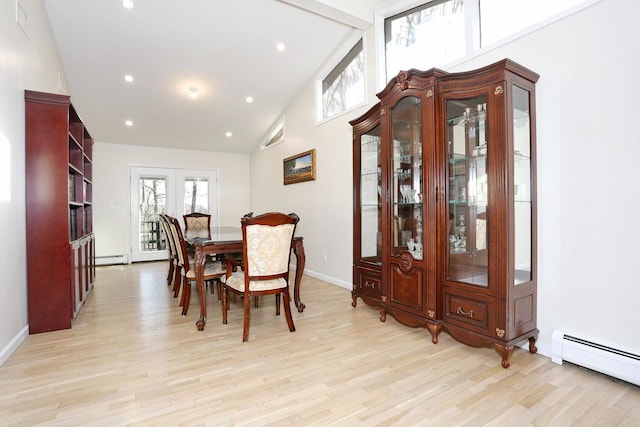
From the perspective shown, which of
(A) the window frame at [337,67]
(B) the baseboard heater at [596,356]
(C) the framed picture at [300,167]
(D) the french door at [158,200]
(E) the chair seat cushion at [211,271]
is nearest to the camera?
(B) the baseboard heater at [596,356]

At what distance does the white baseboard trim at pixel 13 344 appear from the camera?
2.15 meters

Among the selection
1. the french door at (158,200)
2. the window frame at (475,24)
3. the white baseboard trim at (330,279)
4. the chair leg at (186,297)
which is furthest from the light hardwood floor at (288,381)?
the french door at (158,200)

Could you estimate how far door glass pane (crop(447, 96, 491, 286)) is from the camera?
7.46 feet

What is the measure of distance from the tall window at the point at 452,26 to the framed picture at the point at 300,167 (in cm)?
167

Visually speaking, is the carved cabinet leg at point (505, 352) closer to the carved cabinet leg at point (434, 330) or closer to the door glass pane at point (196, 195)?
the carved cabinet leg at point (434, 330)

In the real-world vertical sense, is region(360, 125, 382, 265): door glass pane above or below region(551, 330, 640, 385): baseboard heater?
above

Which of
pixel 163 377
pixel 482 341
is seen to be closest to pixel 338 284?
pixel 482 341

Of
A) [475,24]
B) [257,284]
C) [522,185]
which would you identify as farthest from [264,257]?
[475,24]

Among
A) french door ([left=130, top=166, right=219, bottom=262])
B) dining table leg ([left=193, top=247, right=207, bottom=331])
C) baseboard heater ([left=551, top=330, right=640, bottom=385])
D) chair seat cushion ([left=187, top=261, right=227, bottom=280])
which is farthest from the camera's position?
french door ([left=130, top=166, right=219, bottom=262])

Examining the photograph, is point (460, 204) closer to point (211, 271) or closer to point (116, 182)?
point (211, 271)

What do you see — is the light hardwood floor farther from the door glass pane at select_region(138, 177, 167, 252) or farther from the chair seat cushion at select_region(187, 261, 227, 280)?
the door glass pane at select_region(138, 177, 167, 252)

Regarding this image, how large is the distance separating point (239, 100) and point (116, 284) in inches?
130

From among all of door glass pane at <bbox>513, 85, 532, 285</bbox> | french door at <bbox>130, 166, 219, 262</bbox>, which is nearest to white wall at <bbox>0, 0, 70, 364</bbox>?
door glass pane at <bbox>513, 85, 532, 285</bbox>

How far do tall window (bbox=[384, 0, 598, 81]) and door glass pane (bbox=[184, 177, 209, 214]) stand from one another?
4789 millimetres
